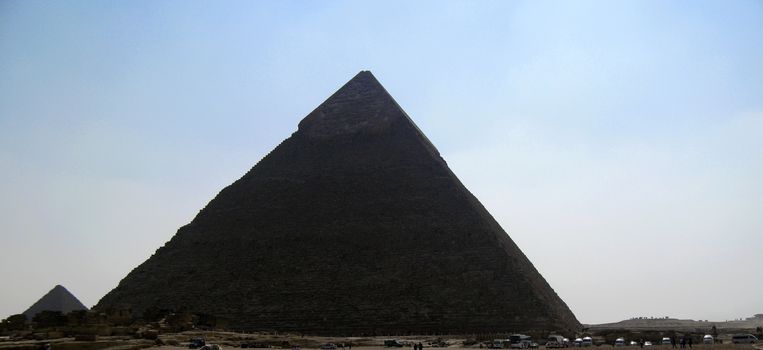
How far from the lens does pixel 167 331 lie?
35156 millimetres

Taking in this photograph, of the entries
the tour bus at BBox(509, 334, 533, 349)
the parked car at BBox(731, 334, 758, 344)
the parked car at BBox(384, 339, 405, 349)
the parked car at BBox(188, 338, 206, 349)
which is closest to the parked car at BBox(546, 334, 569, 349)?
the tour bus at BBox(509, 334, 533, 349)

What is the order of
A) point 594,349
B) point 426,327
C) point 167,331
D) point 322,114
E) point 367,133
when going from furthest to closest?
point 322,114 < point 367,133 < point 426,327 < point 167,331 < point 594,349

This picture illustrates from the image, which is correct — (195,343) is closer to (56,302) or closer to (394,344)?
(394,344)

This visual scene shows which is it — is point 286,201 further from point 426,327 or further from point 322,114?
point 426,327

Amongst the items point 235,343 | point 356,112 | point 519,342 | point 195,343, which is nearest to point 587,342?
point 519,342

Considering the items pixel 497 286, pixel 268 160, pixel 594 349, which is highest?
pixel 268 160

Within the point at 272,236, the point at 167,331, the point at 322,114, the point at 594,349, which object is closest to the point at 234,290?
the point at 272,236

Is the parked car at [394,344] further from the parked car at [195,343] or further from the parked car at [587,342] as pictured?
the parked car at [587,342]

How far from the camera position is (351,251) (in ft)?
160

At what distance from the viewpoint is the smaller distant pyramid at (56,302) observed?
7206 centimetres

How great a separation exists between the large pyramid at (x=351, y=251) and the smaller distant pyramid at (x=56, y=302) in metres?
21.2

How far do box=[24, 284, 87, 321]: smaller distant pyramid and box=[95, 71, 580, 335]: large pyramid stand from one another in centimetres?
2118

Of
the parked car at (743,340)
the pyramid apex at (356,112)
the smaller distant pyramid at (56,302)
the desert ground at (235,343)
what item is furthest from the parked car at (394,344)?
the smaller distant pyramid at (56,302)

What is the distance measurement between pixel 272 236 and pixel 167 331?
17447 mm
